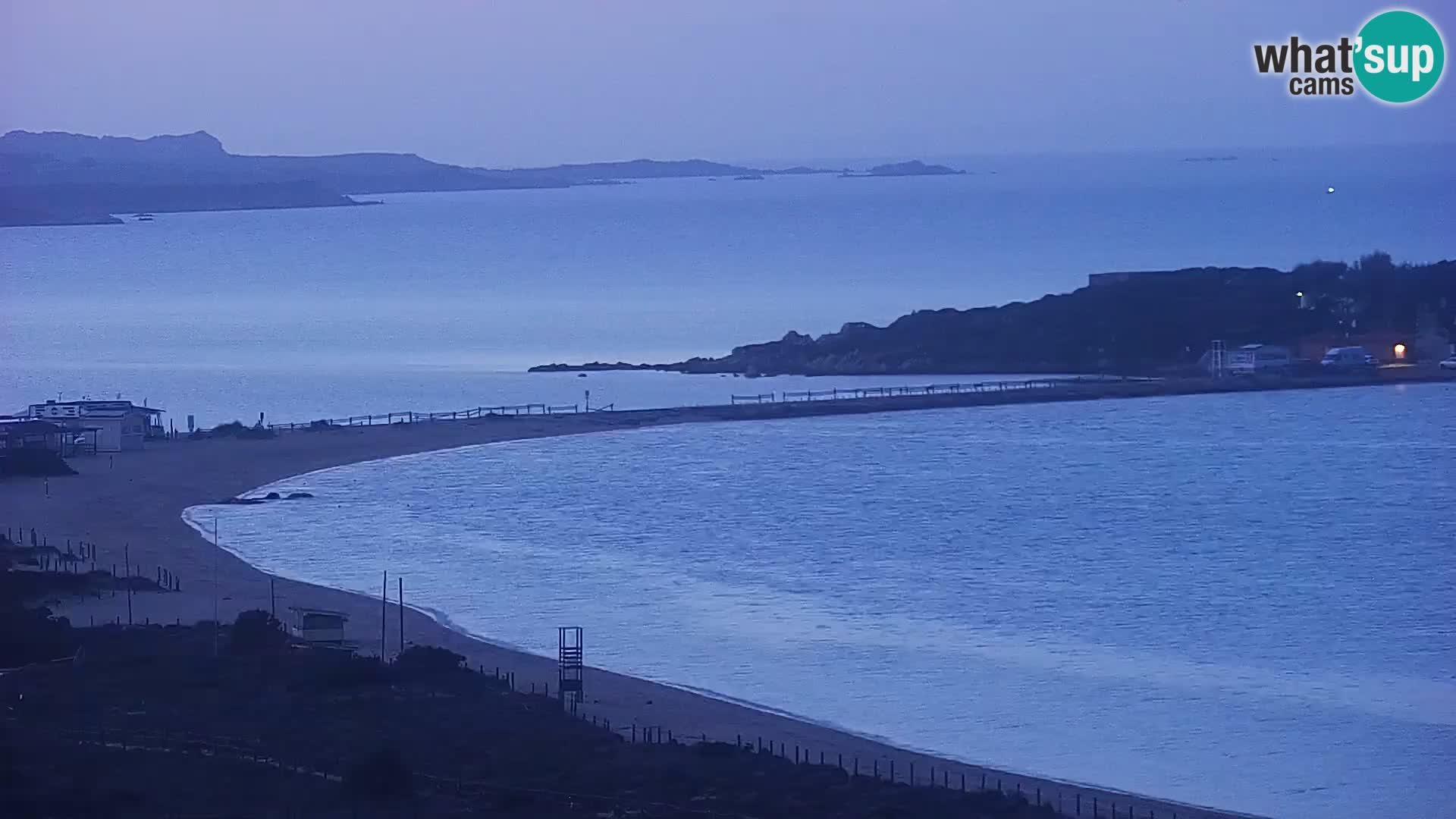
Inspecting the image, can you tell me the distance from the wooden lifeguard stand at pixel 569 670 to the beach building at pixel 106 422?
50.6 ft

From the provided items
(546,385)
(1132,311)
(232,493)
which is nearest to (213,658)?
(232,493)

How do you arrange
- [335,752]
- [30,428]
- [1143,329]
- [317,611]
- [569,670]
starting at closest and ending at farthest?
[335,752]
[569,670]
[317,611]
[30,428]
[1143,329]

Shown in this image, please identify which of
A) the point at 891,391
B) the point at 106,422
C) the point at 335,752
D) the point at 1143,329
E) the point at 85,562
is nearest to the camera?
the point at 335,752

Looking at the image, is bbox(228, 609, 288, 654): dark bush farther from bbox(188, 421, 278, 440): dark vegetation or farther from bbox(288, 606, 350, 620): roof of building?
bbox(188, 421, 278, 440): dark vegetation

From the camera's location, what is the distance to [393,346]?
5772cm

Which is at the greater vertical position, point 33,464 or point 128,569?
point 33,464

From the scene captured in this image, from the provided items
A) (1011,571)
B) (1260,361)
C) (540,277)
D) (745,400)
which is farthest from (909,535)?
(540,277)

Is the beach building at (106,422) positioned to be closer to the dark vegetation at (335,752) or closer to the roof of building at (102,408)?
the roof of building at (102,408)

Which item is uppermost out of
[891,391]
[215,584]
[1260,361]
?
[1260,361]

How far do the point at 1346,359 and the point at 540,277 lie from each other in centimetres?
4947

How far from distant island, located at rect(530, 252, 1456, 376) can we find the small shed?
94.9ft

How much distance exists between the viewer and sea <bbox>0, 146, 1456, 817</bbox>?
16.6 m

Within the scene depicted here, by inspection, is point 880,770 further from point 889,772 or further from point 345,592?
point 345,592

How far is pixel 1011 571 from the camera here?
24156mm
